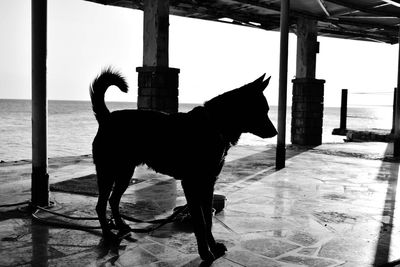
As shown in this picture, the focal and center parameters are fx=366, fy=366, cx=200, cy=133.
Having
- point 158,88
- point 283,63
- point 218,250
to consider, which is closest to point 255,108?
point 218,250

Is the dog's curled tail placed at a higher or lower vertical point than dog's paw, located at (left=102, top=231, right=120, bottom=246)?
higher

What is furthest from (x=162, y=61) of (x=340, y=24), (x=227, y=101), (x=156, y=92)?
(x=340, y=24)

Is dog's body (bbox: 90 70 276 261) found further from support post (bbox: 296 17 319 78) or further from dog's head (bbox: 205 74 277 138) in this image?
support post (bbox: 296 17 319 78)

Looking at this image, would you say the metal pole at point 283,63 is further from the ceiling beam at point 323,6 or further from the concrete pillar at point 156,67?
the ceiling beam at point 323,6

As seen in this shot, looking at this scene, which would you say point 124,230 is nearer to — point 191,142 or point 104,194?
point 104,194

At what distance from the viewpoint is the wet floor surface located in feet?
10.3

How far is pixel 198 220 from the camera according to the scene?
308cm

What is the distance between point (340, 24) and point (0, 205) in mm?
12431

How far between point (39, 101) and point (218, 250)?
2.82 m

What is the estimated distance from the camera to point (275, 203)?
5098 millimetres

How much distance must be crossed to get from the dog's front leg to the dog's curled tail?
1160 mm

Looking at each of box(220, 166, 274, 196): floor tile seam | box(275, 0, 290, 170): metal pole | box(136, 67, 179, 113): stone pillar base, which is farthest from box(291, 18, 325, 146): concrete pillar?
box(136, 67, 179, 113): stone pillar base

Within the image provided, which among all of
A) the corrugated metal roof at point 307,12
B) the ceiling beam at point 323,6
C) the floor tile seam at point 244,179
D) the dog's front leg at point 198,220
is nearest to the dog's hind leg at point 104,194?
the dog's front leg at point 198,220

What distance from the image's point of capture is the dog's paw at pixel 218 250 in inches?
126
